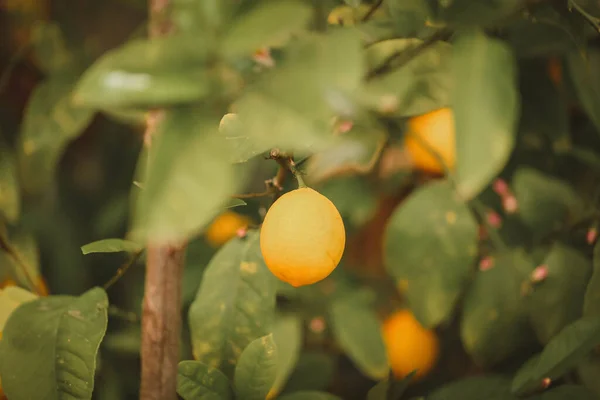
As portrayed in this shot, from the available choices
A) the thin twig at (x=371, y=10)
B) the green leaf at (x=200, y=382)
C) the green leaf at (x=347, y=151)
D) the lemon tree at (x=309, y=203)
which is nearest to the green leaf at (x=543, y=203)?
the lemon tree at (x=309, y=203)

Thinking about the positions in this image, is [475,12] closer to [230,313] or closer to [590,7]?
[590,7]

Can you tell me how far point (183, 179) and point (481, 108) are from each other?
168mm

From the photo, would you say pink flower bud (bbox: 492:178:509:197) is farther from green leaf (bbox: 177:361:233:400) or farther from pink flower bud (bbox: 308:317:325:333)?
green leaf (bbox: 177:361:233:400)

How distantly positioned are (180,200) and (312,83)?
9 cm

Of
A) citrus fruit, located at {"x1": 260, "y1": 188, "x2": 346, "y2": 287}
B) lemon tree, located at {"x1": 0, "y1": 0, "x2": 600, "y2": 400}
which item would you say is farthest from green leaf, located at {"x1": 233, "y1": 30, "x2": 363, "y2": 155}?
citrus fruit, located at {"x1": 260, "y1": 188, "x2": 346, "y2": 287}

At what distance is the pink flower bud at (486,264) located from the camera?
0.66m

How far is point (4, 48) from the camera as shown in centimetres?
103

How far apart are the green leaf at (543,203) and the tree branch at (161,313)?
1.40 ft

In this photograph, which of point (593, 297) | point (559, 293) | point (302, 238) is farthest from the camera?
point (559, 293)

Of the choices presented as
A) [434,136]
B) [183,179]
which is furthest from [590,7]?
[183,179]

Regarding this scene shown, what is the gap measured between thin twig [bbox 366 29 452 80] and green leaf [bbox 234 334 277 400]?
0.25 m

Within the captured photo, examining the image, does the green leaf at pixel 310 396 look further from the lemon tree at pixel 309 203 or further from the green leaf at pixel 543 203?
the green leaf at pixel 543 203

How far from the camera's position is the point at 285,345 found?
65cm

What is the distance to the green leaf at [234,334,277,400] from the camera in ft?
1.50
